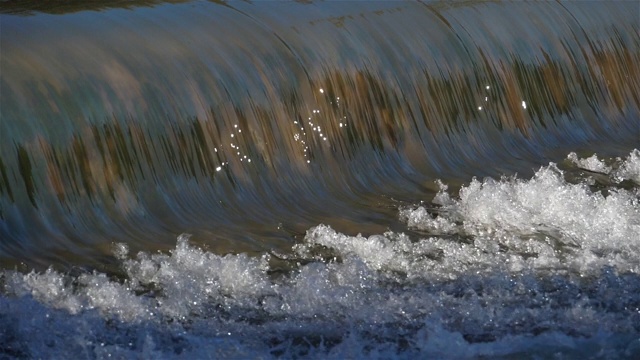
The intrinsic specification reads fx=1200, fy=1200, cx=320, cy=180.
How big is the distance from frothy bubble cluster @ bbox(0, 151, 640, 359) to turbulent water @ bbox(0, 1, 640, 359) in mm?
12

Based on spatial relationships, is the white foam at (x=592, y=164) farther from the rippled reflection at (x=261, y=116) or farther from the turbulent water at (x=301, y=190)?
the rippled reflection at (x=261, y=116)

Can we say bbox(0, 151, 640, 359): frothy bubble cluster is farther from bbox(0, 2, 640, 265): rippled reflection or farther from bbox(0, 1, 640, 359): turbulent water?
bbox(0, 2, 640, 265): rippled reflection

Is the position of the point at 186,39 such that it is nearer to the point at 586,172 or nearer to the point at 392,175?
the point at 392,175

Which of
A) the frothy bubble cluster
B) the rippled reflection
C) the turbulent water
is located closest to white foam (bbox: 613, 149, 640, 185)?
the turbulent water

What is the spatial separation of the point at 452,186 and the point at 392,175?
329 millimetres

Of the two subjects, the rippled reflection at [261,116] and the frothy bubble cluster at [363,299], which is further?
the rippled reflection at [261,116]

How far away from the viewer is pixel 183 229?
5340 millimetres

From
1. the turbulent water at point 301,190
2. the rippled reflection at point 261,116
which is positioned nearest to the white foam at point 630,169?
the turbulent water at point 301,190

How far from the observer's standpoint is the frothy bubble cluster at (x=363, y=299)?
4.31 metres

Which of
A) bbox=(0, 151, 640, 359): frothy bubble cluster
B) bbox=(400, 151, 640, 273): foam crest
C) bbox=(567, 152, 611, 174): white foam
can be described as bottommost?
bbox=(0, 151, 640, 359): frothy bubble cluster

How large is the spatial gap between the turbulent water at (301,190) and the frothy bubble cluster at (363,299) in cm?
1

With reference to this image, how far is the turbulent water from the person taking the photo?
178 inches

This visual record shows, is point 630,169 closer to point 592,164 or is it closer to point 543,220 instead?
point 592,164

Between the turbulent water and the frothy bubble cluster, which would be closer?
the frothy bubble cluster
